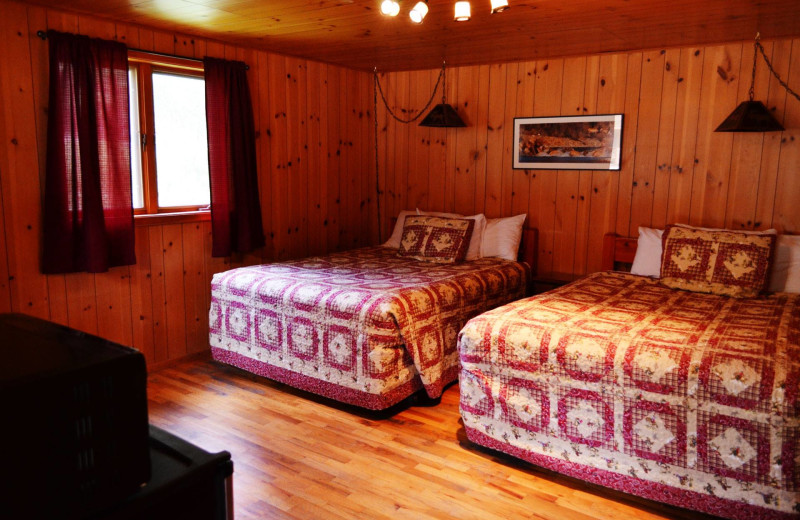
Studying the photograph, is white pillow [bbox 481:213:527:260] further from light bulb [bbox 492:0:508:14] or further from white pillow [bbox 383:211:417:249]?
light bulb [bbox 492:0:508:14]

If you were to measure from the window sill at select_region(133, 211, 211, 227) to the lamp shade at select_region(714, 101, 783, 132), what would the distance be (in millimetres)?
3283

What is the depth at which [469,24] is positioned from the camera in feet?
10.8

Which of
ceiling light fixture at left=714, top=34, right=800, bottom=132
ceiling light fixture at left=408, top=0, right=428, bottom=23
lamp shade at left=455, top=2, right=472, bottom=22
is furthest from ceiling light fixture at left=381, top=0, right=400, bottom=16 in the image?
ceiling light fixture at left=714, top=34, right=800, bottom=132

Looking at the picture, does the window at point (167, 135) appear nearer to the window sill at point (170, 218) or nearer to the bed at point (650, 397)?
the window sill at point (170, 218)

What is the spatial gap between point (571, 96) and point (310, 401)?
9.07ft

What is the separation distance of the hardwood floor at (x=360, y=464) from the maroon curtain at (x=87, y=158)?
0.91 metres

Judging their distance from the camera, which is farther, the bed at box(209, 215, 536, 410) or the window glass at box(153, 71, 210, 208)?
the window glass at box(153, 71, 210, 208)

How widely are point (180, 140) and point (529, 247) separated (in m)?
2.57

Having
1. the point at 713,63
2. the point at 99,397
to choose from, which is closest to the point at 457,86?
the point at 713,63

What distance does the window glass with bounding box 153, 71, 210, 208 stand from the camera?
3.73 meters

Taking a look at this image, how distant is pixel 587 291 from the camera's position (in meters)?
3.37

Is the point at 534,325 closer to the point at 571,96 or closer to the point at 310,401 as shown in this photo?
the point at 310,401

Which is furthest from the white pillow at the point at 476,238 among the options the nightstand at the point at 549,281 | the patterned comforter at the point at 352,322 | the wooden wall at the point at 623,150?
the nightstand at the point at 549,281

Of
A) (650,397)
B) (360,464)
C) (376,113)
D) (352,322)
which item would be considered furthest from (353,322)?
(376,113)
